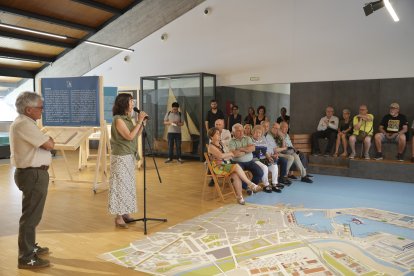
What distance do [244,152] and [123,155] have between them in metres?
2.29

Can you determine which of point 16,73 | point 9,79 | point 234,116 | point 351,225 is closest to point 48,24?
point 16,73

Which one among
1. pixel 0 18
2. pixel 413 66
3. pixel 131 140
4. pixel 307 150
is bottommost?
pixel 307 150

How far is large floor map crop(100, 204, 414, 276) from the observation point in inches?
120

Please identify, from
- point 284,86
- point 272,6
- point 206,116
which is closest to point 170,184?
point 206,116

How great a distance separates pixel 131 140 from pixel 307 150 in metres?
5.54

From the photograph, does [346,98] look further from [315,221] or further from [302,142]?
[315,221]

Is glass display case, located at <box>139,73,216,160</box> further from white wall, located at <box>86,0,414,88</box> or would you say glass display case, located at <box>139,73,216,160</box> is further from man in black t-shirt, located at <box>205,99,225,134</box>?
man in black t-shirt, located at <box>205,99,225,134</box>

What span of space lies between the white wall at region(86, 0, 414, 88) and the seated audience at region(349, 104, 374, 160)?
944mm

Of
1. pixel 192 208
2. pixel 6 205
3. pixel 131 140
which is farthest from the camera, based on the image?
pixel 6 205

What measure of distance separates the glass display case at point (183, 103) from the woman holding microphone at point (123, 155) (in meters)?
5.35

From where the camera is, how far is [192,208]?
4965mm

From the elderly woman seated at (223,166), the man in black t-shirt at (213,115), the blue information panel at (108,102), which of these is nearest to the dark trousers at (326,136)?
the man in black t-shirt at (213,115)

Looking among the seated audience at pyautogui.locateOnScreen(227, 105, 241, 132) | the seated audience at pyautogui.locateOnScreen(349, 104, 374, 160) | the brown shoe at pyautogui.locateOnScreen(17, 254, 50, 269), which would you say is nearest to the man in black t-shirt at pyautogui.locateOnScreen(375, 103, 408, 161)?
the seated audience at pyautogui.locateOnScreen(349, 104, 374, 160)

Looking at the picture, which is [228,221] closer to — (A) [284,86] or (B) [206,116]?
(B) [206,116]
